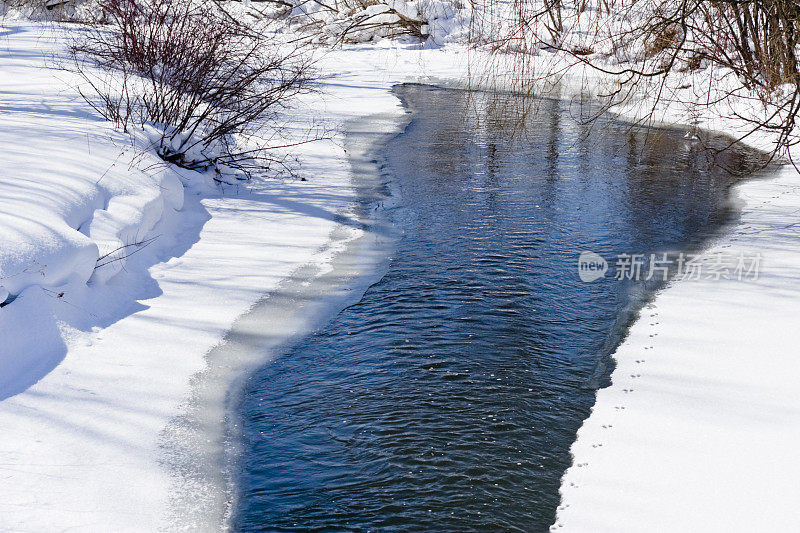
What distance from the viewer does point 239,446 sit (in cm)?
404

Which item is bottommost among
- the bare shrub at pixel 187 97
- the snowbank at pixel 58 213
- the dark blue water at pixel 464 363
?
the dark blue water at pixel 464 363

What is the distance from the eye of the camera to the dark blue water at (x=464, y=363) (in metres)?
3.62

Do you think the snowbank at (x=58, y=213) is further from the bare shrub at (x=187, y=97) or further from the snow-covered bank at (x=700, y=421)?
the snow-covered bank at (x=700, y=421)

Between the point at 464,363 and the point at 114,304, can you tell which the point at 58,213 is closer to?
the point at 114,304

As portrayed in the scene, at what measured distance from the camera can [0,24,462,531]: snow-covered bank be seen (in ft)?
11.7

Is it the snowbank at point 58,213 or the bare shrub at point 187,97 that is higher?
the bare shrub at point 187,97

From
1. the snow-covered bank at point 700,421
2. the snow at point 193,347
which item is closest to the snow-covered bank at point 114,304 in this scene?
the snow at point 193,347

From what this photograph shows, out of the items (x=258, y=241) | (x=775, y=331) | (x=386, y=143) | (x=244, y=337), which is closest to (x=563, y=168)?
(x=386, y=143)

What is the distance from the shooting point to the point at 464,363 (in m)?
4.81

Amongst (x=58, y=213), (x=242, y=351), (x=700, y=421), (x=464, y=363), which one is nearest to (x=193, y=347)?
(x=242, y=351)

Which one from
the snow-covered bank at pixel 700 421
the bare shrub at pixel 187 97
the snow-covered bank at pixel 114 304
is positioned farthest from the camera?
the bare shrub at pixel 187 97

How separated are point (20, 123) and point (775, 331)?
6.81 m

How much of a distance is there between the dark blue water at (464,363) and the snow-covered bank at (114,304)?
54 centimetres

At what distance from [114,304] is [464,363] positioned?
249 centimetres
